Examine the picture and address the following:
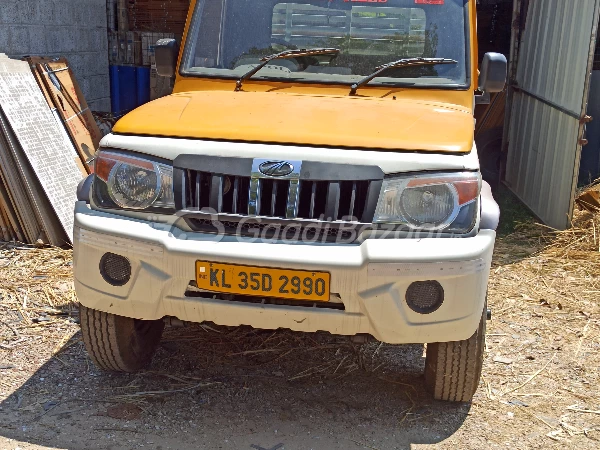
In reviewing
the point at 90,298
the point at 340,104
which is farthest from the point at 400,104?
the point at 90,298

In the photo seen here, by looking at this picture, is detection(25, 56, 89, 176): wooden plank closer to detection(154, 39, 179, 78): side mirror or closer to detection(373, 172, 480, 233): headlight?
detection(154, 39, 179, 78): side mirror

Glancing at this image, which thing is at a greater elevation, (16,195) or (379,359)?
(16,195)

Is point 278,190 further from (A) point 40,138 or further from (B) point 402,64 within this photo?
(A) point 40,138

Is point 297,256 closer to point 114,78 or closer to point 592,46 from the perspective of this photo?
point 592,46

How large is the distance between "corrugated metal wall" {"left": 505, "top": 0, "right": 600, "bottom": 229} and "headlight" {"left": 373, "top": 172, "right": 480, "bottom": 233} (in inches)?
166

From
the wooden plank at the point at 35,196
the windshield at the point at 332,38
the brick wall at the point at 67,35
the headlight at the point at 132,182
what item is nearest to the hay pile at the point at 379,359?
the wooden plank at the point at 35,196

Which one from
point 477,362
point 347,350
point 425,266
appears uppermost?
point 425,266

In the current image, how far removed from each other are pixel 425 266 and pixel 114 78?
8.48m

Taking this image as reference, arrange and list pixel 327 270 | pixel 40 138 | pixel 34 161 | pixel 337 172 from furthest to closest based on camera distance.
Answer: pixel 40 138 < pixel 34 161 < pixel 337 172 < pixel 327 270

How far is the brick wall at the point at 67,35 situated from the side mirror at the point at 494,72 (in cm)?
543

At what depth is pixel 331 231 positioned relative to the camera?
3.29m

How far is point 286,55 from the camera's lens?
4359mm

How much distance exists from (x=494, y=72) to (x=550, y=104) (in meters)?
3.91

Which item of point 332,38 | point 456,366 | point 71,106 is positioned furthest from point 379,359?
point 71,106
